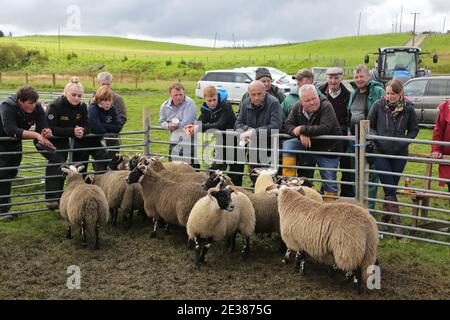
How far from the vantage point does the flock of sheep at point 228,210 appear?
516 centimetres

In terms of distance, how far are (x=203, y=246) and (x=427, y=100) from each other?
1438cm

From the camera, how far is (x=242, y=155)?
27.2ft

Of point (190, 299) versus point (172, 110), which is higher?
point (172, 110)

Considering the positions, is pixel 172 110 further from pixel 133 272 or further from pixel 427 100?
pixel 427 100

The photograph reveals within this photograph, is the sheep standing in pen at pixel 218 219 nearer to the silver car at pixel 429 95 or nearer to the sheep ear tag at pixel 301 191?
the sheep ear tag at pixel 301 191

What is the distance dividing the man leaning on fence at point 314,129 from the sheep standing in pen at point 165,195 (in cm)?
171

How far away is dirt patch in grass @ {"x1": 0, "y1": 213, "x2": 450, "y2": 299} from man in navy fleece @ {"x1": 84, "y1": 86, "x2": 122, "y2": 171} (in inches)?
81.8

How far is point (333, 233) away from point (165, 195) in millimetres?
2789

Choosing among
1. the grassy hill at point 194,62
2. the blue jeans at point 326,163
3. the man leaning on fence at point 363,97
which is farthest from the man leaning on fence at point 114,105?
the grassy hill at point 194,62

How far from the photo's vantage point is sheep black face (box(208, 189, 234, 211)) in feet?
18.7

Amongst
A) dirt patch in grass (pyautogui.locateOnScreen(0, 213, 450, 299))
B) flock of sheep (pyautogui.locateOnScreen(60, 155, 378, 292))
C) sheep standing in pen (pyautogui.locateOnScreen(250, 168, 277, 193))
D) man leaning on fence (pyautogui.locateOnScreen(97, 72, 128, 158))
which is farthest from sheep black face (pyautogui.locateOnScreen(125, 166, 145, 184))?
man leaning on fence (pyautogui.locateOnScreen(97, 72, 128, 158))

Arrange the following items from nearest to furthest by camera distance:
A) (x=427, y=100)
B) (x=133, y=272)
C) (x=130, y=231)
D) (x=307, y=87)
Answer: (x=133, y=272), (x=307, y=87), (x=130, y=231), (x=427, y=100)

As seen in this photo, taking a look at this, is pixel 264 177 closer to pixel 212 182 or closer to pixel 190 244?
pixel 212 182

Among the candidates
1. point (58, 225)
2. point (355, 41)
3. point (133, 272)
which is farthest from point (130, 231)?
point (355, 41)
